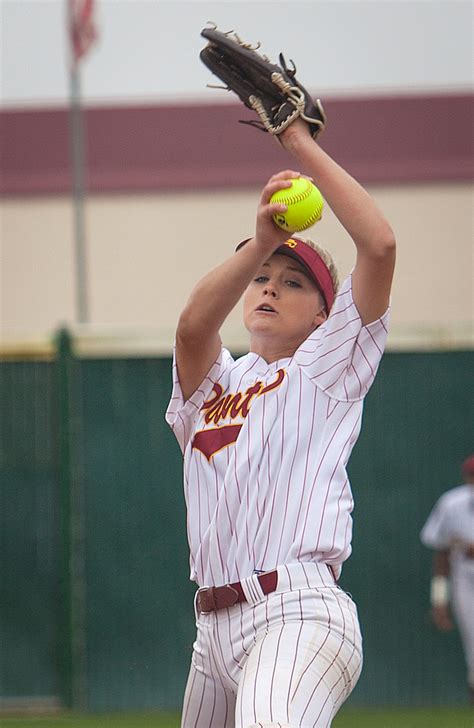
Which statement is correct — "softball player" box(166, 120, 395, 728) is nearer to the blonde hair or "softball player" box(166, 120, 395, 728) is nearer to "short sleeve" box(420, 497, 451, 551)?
the blonde hair

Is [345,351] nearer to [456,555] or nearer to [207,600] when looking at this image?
[207,600]

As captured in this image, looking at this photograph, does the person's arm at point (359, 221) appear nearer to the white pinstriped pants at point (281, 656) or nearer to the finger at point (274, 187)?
the finger at point (274, 187)

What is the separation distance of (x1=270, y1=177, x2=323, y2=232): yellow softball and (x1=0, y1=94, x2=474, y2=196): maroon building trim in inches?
464

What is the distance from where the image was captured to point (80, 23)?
53.3 ft

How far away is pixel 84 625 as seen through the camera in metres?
9.45

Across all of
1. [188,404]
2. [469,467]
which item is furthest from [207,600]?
[469,467]

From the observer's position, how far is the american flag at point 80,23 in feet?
52.9

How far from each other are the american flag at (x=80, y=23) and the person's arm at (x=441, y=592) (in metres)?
8.71

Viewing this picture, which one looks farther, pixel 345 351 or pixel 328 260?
pixel 328 260

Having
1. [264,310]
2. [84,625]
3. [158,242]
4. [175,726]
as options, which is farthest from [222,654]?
[158,242]

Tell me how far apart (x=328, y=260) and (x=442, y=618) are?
6.47 metres

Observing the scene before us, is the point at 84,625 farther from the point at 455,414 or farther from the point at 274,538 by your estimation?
the point at 274,538

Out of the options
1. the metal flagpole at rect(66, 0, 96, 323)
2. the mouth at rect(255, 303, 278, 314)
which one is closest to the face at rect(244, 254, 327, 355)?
the mouth at rect(255, 303, 278, 314)

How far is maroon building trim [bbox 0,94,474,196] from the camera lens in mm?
15062
